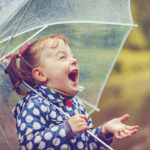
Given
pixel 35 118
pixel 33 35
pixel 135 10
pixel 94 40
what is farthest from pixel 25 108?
A: pixel 135 10

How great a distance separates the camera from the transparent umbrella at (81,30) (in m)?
1.18

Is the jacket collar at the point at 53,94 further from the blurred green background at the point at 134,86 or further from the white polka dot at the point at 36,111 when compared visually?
the blurred green background at the point at 134,86

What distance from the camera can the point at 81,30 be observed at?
145 centimetres

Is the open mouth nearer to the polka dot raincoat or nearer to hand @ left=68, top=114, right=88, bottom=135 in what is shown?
the polka dot raincoat

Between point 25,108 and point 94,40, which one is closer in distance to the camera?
point 25,108

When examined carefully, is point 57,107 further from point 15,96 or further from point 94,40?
point 94,40

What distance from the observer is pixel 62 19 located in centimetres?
133

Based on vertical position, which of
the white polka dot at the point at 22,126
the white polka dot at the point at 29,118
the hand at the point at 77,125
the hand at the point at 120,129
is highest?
the white polka dot at the point at 29,118

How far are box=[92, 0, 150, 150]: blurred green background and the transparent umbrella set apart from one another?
1.19 m

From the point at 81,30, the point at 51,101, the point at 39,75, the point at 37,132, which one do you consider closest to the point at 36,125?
the point at 37,132

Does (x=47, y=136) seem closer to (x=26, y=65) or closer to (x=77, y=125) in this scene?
(x=77, y=125)

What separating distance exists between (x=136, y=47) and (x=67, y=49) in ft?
8.03

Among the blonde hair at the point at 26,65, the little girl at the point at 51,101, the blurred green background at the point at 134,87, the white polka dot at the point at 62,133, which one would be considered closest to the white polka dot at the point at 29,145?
the little girl at the point at 51,101

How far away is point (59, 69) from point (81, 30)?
1.11ft
